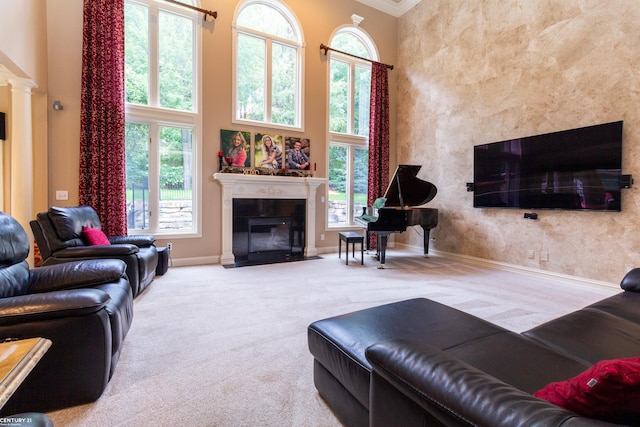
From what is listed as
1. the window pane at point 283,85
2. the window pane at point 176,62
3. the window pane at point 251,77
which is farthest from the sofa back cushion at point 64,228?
the window pane at point 283,85

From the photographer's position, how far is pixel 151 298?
332 centimetres

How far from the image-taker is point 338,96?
253 inches

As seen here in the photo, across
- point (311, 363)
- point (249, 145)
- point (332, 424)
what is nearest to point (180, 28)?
point (249, 145)

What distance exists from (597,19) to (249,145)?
5.18 metres

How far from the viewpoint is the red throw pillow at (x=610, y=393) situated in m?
0.63

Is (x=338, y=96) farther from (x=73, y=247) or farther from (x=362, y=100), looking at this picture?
(x=73, y=247)

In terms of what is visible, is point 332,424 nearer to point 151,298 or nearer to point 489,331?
point 489,331

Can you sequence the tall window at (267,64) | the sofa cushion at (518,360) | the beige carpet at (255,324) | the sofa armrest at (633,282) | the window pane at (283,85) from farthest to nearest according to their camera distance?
the window pane at (283,85)
the tall window at (267,64)
the sofa armrest at (633,282)
the beige carpet at (255,324)
the sofa cushion at (518,360)

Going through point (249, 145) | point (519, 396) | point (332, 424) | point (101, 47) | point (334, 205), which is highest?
point (101, 47)

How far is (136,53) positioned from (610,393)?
6027 mm

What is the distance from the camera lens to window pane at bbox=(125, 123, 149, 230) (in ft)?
15.3

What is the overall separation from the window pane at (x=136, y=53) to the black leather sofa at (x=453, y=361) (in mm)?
4827

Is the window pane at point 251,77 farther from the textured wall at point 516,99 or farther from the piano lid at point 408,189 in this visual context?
the textured wall at point 516,99

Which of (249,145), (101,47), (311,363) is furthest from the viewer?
(249,145)
